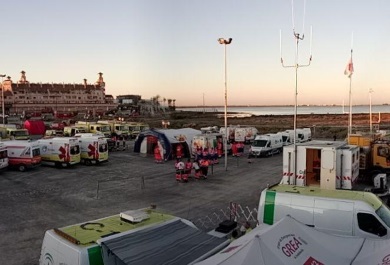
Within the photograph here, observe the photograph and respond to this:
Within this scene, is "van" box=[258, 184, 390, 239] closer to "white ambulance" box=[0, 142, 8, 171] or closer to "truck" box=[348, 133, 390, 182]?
"truck" box=[348, 133, 390, 182]

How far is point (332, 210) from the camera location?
36.4ft

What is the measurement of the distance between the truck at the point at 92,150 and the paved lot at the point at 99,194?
801mm

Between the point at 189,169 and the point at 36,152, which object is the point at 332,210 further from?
the point at 36,152

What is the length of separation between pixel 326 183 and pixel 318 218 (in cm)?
762

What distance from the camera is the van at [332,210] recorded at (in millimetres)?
10812

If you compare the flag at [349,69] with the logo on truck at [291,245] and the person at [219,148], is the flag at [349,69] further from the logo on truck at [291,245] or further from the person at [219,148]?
the logo on truck at [291,245]

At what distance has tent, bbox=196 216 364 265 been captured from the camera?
6789mm

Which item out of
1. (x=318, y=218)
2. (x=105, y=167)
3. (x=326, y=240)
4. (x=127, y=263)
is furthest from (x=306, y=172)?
(x=105, y=167)

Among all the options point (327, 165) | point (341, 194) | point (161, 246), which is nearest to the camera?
point (161, 246)

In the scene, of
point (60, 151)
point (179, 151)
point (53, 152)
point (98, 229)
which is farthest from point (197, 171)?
point (98, 229)

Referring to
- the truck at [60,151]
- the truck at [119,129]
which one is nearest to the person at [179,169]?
the truck at [60,151]

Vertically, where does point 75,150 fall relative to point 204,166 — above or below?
above

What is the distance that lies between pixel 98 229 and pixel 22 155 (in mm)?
21296

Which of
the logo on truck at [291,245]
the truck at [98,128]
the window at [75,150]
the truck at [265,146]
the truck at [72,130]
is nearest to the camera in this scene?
the logo on truck at [291,245]
